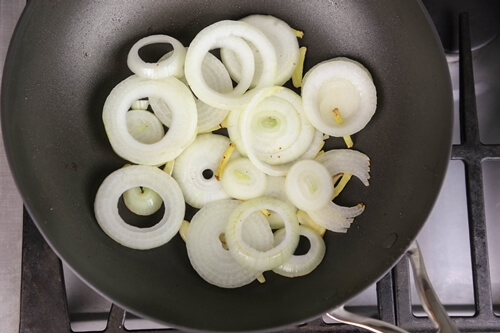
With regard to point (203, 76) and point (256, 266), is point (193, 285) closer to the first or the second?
point (256, 266)

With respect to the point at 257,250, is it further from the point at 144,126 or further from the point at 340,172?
the point at 144,126

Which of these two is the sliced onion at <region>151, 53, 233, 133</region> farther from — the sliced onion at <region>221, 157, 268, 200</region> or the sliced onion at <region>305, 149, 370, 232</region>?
the sliced onion at <region>305, 149, 370, 232</region>

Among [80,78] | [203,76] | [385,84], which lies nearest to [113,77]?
[80,78]

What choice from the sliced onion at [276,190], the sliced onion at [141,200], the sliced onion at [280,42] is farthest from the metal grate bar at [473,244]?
the sliced onion at [141,200]

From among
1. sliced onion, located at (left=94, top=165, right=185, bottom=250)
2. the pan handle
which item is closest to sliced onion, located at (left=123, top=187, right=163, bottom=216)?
sliced onion, located at (left=94, top=165, right=185, bottom=250)

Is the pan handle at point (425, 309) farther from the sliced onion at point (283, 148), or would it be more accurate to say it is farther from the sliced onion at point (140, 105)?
the sliced onion at point (140, 105)

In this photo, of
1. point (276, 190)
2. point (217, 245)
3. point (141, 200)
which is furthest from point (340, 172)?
point (141, 200)

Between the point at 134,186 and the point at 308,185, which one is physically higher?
the point at 308,185
